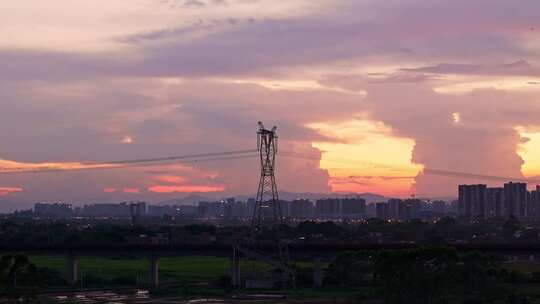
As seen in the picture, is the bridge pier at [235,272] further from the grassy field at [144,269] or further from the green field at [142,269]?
the green field at [142,269]

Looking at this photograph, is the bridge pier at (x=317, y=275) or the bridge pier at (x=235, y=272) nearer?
the bridge pier at (x=317, y=275)

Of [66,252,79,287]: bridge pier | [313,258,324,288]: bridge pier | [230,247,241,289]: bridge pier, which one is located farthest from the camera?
[66,252,79,287]: bridge pier

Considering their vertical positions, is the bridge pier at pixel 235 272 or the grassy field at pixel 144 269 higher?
the bridge pier at pixel 235 272

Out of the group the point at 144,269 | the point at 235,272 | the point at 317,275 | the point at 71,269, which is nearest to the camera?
the point at 317,275

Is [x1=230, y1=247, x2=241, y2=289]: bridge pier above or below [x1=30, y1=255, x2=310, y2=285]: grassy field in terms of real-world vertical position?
above

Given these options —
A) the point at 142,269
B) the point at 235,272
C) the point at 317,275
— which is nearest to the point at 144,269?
the point at 142,269

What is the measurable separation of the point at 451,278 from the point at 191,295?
96.6ft

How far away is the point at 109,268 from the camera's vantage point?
13375 centimetres

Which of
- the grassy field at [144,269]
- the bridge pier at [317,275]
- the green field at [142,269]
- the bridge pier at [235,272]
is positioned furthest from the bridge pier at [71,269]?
the bridge pier at [317,275]

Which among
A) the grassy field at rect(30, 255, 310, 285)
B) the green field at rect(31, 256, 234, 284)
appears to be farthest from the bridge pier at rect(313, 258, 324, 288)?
the green field at rect(31, 256, 234, 284)

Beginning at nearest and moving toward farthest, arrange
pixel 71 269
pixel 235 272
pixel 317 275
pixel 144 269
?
pixel 317 275 < pixel 235 272 < pixel 71 269 < pixel 144 269

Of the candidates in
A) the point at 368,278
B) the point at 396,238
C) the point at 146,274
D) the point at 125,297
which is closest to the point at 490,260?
the point at 368,278

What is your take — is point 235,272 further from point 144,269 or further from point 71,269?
point 144,269

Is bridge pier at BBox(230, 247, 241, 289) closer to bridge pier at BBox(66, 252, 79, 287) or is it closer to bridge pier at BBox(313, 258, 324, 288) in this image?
bridge pier at BBox(313, 258, 324, 288)
